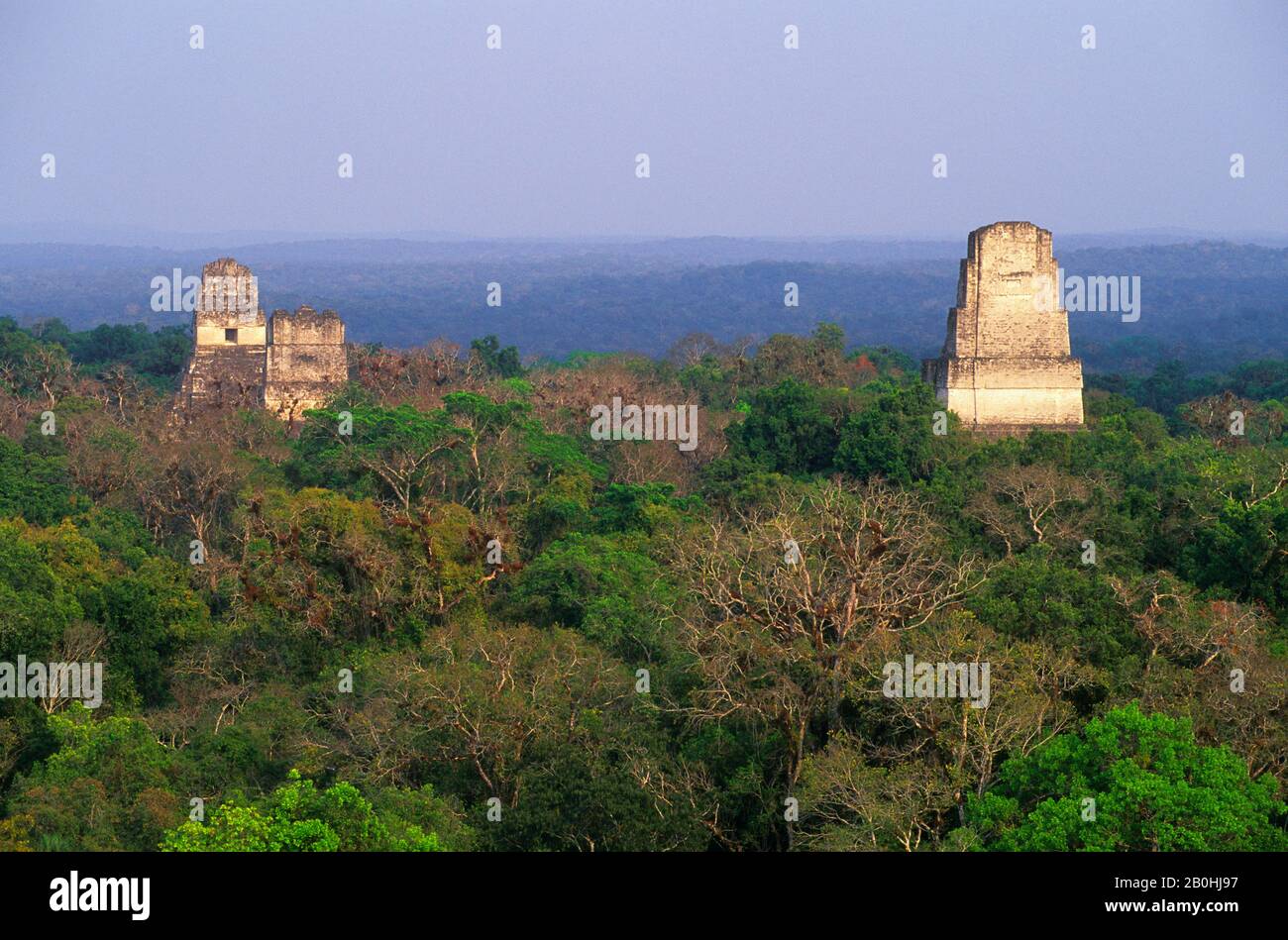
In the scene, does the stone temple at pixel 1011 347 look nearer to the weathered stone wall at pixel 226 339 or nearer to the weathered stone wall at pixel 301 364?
the weathered stone wall at pixel 301 364

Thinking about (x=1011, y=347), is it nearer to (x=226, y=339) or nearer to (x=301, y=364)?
(x=301, y=364)

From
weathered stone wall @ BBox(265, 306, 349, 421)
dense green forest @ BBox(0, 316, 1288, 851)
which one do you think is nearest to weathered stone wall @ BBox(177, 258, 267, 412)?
weathered stone wall @ BBox(265, 306, 349, 421)

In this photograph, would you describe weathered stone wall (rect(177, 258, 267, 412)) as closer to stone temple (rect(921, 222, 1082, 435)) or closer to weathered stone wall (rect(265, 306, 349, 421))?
weathered stone wall (rect(265, 306, 349, 421))

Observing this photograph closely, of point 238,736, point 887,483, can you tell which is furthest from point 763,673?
point 887,483

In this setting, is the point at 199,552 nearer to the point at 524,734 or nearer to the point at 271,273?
the point at 524,734

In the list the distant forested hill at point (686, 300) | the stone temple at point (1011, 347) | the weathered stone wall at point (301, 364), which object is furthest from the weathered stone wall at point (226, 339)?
the distant forested hill at point (686, 300)

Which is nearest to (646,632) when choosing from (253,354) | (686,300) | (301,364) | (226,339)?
(301,364)
